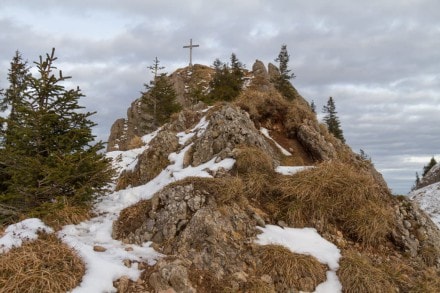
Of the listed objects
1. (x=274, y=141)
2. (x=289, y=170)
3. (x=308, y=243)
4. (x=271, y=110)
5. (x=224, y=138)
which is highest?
(x=271, y=110)

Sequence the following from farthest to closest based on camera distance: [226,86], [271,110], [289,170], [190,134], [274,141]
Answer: [226,86], [271,110], [190,134], [274,141], [289,170]

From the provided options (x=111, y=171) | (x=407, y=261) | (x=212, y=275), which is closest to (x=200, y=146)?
(x=111, y=171)

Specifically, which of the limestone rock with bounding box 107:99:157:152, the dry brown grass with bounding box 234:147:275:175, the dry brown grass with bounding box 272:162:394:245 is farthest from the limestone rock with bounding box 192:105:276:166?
the limestone rock with bounding box 107:99:157:152

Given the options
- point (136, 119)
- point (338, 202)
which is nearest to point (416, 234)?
point (338, 202)

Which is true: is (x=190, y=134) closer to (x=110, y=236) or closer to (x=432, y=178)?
(x=110, y=236)

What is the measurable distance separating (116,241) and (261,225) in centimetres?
326

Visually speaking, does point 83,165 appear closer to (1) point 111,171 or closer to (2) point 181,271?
(1) point 111,171

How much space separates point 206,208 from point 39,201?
4610 mm

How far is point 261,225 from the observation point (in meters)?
7.60

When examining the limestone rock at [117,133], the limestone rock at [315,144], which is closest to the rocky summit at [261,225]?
the limestone rock at [315,144]

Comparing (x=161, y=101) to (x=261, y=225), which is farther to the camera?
(x=161, y=101)

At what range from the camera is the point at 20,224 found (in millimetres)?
7023

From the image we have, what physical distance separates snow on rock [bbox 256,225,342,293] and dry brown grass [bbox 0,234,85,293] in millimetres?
3577

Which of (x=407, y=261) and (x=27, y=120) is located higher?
(x=27, y=120)
